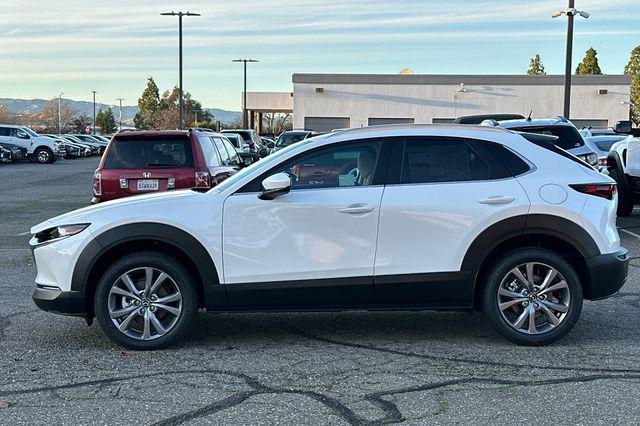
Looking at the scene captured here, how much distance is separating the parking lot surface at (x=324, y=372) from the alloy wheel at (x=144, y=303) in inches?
7.7

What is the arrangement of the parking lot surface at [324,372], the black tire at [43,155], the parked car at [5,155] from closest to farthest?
the parking lot surface at [324,372] < the parked car at [5,155] < the black tire at [43,155]

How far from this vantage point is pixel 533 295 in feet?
19.5

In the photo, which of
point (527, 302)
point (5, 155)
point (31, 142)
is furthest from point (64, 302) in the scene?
point (31, 142)

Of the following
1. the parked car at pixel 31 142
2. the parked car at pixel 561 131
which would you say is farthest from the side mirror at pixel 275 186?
the parked car at pixel 31 142

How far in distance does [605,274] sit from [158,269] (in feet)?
11.3

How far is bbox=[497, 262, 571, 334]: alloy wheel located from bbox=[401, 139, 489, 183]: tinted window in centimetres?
81

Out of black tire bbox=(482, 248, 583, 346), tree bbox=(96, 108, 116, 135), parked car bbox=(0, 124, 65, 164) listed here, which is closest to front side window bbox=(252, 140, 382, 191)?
black tire bbox=(482, 248, 583, 346)

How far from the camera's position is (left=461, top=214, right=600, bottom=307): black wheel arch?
19.2ft

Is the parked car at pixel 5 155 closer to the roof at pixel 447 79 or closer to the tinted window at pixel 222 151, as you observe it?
the roof at pixel 447 79

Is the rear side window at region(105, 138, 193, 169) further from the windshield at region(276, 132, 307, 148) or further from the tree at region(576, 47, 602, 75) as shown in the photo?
the tree at region(576, 47, 602, 75)

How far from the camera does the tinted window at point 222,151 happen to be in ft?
37.3

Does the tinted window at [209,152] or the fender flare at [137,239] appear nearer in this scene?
the fender flare at [137,239]

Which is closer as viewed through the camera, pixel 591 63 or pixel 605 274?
pixel 605 274

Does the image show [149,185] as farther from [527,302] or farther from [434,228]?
[527,302]
